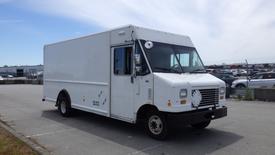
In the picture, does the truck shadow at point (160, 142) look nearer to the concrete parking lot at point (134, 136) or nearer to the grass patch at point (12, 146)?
the concrete parking lot at point (134, 136)

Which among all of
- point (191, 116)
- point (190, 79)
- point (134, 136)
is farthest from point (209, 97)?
point (134, 136)

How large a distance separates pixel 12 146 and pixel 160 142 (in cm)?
340

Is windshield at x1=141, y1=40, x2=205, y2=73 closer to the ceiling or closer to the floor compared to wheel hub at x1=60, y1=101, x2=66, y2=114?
closer to the ceiling

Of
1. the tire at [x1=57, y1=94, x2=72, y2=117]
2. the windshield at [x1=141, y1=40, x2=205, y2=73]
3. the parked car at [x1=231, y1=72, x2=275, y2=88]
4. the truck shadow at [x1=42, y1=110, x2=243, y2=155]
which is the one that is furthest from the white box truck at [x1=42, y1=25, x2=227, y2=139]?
the parked car at [x1=231, y1=72, x2=275, y2=88]

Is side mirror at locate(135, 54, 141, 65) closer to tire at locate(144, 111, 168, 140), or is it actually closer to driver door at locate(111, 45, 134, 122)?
driver door at locate(111, 45, 134, 122)

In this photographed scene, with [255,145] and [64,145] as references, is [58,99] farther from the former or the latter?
[255,145]

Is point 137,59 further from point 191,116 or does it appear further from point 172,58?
point 191,116

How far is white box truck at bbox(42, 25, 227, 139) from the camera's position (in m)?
6.34

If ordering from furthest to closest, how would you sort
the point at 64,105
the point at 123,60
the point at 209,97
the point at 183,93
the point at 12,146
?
the point at 64,105 → the point at 123,60 → the point at 209,97 → the point at 183,93 → the point at 12,146

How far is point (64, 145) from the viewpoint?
639 centimetres

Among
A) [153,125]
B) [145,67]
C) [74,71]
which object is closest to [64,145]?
[153,125]

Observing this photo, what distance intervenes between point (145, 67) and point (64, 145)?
275 cm

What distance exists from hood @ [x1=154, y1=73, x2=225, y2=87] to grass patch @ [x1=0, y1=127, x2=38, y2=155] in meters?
3.30

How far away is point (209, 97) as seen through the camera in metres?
6.92
